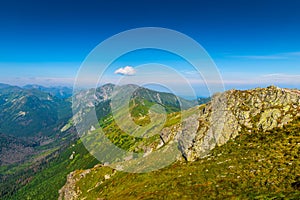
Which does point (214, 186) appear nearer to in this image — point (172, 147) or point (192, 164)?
point (192, 164)

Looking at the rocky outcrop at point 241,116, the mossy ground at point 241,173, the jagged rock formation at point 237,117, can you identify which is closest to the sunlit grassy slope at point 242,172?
the mossy ground at point 241,173

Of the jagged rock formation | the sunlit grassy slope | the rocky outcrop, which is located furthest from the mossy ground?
the rocky outcrop

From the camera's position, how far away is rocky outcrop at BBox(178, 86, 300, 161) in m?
89.9

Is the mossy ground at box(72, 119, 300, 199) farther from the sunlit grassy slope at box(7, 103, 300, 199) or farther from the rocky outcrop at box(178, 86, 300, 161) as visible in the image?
the rocky outcrop at box(178, 86, 300, 161)

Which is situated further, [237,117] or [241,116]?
[237,117]

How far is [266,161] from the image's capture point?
63.4m

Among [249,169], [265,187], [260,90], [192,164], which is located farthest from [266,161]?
[260,90]

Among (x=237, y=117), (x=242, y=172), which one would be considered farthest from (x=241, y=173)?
(x=237, y=117)

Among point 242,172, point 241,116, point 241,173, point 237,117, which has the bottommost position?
point 241,173

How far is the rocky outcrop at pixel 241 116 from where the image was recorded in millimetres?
89875

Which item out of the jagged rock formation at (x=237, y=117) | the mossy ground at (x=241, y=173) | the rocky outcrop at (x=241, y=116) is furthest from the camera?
the jagged rock formation at (x=237, y=117)

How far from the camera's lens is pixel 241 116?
330 ft

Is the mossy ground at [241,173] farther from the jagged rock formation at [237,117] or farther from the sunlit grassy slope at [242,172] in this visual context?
the jagged rock formation at [237,117]

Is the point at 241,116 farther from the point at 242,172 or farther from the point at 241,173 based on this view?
the point at 241,173
